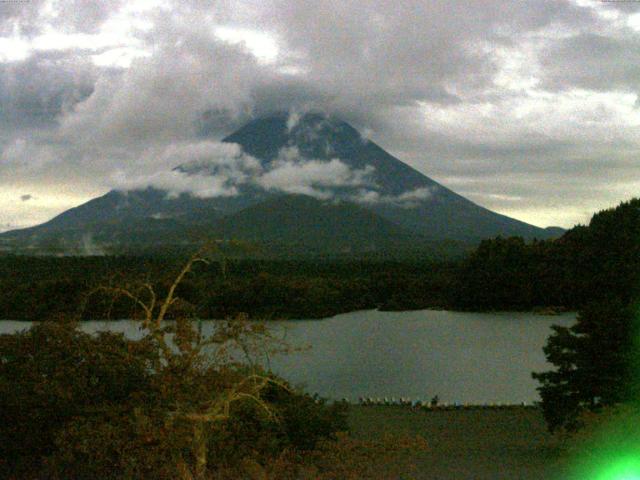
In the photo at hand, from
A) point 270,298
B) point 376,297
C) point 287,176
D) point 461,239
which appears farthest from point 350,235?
point 270,298

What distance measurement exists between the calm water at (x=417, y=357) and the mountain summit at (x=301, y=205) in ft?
128

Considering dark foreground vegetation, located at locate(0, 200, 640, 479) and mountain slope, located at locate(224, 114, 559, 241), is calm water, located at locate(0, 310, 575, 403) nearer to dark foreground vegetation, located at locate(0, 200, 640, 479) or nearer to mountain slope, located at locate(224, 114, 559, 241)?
dark foreground vegetation, located at locate(0, 200, 640, 479)

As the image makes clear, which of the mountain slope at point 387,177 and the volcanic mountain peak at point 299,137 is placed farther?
the volcanic mountain peak at point 299,137

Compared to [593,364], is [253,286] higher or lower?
higher

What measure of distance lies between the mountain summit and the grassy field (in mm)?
53862

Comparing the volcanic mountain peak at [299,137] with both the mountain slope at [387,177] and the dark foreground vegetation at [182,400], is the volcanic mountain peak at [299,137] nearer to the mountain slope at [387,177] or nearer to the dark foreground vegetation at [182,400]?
Answer: the mountain slope at [387,177]

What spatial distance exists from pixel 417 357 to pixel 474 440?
961 centimetres

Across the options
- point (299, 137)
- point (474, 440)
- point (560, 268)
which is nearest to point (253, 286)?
point (560, 268)

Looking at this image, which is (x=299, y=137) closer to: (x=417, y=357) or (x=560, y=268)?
(x=560, y=268)

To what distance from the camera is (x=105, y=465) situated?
18.1ft

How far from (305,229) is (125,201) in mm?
45414

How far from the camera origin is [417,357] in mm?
20078

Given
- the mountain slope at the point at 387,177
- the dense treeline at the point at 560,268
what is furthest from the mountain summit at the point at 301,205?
the dense treeline at the point at 560,268

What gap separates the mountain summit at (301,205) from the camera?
3049 inches
